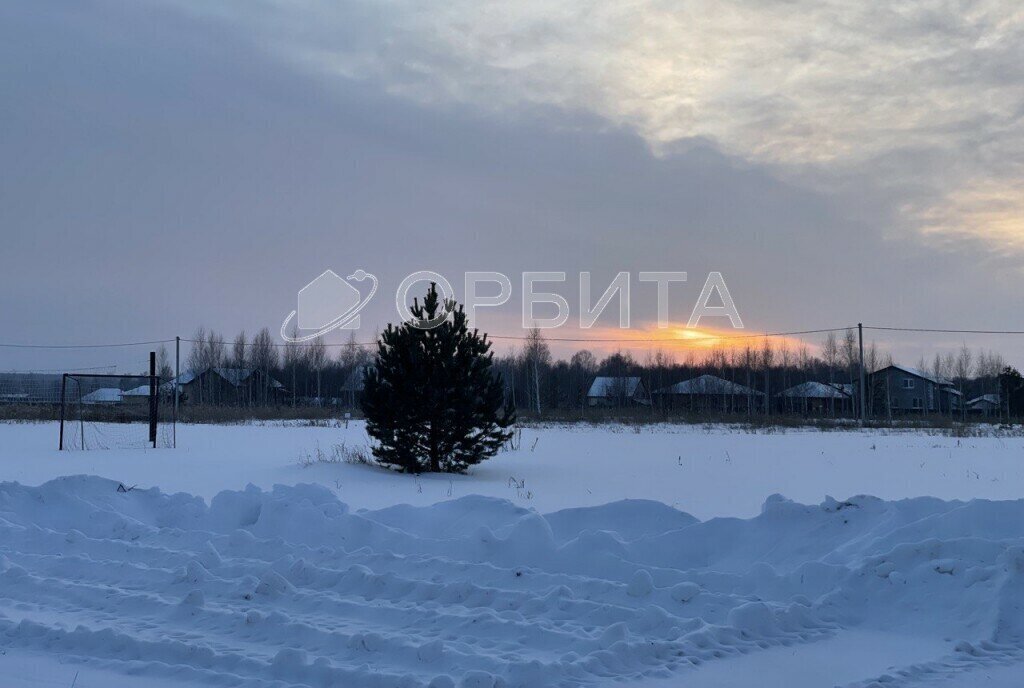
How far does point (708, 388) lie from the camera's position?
82750 mm

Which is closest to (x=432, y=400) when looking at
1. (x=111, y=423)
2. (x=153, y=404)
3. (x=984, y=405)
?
(x=153, y=404)

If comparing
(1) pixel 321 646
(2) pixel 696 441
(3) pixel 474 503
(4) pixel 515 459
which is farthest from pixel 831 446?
(1) pixel 321 646

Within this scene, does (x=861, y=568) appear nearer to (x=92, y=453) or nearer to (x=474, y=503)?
(x=474, y=503)

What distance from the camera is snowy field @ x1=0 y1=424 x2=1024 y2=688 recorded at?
4855 mm

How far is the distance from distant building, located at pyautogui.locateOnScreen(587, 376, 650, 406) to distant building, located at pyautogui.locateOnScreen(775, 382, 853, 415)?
13359mm

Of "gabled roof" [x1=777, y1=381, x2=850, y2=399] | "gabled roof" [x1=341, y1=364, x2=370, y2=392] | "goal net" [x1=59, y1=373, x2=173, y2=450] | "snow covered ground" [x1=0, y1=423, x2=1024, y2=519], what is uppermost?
"gabled roof" [x1=341, y1=364, x2=370, y2=392]

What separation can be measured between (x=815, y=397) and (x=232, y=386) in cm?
5914

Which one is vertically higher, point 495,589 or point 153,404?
point 153,404

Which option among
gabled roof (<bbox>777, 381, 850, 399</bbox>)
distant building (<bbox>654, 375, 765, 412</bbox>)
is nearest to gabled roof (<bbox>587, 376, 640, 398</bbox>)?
distant building (<bbox>654, 375, 765, 412</bbox>)

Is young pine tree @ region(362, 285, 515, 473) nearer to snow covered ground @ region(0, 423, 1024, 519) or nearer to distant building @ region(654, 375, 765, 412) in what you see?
snow covered ground @ region(0, 423, 1024, 519)

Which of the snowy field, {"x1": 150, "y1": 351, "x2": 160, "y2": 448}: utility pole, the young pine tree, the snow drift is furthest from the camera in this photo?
{"x1": 150, "y1": 351, "x2": 160, "y2": 448}: utility pole

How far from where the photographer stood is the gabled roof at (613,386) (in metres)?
81.9

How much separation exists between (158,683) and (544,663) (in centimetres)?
212

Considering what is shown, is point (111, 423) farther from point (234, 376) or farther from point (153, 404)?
point (234, 376)
